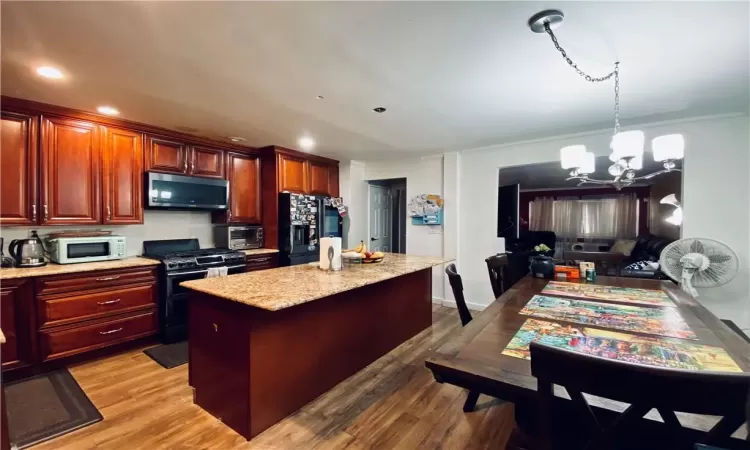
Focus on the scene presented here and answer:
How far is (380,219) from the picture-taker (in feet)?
19.3

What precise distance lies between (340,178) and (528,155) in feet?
9.18

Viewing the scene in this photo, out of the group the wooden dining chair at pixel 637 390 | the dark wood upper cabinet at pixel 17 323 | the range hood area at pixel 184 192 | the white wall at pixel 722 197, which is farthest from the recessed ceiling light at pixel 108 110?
the white wall at pixel 722 197

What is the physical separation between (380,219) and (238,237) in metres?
2.54

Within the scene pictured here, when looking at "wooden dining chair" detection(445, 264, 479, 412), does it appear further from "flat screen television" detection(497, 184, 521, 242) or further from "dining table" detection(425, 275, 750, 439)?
"flat screen television" detection(497, 184, 521, 242)

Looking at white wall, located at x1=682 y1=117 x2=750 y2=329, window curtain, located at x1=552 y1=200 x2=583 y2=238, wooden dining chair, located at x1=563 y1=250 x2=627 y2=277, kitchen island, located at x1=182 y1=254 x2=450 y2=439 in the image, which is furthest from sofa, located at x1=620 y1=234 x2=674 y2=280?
kitchen island, located at x1=182 y1=254 x2=450 y2=439

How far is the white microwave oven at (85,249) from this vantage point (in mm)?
2803

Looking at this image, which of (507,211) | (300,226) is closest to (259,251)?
(300,226)

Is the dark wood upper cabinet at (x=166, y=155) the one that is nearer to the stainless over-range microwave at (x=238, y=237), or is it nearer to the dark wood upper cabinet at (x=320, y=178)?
the stainless over-range microwave at (x=238, y=237)

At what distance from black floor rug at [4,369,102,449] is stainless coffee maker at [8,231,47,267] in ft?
2.90

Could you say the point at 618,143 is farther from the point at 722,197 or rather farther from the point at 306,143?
the point at 306,143

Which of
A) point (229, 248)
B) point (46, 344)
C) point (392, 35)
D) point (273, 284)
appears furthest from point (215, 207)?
point (392, 35)

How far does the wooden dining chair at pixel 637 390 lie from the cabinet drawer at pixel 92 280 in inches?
132

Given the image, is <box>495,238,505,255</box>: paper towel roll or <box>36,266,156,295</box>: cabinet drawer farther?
<box>495,238,505,255</box>: paper towel roll

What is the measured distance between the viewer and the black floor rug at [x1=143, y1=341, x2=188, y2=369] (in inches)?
109
